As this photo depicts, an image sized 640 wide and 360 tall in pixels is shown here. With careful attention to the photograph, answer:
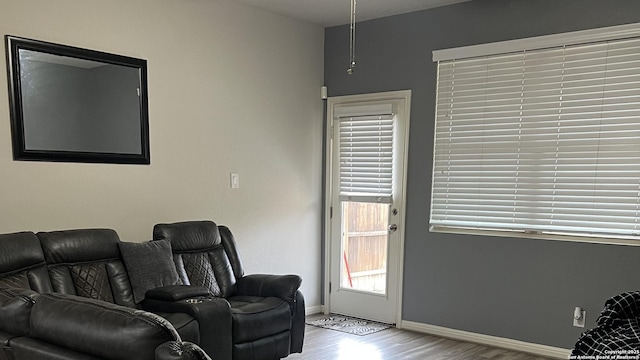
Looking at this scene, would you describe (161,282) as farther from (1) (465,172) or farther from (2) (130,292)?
(1) (465,172)

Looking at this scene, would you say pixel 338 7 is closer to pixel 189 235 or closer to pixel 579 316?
pixel 189 235

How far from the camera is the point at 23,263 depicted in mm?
2684

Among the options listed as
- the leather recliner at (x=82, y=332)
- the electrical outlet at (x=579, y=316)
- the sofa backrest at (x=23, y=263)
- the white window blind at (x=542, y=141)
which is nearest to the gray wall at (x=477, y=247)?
the electrical outlet at (x=579, y=316)

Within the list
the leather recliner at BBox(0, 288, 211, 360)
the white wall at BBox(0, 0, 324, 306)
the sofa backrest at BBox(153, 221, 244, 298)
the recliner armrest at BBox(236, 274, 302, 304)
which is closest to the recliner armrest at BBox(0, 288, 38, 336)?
the leather recliner at BBox(0, 288, 211, 360)

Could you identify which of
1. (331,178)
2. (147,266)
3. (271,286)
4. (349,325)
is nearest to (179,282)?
(147,266)

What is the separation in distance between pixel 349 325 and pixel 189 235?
1.77m

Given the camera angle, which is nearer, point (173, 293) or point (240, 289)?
point (173, 293)

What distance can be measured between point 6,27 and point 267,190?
7.48 ft

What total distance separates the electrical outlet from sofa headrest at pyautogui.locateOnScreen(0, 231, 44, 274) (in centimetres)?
349

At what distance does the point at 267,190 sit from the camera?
4.49 metres

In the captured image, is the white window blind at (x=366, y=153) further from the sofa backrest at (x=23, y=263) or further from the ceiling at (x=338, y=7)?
the sofa backrest at (x=23, y=263)

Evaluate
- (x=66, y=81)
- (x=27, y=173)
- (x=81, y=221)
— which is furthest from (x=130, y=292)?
(x=66, y=81)

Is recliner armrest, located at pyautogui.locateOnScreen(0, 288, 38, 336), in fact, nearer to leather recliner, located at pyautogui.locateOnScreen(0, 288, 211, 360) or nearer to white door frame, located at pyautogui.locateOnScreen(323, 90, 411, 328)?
leather recliner, located at pyautogui.locateOnScreen(0, 288, 211, 360)

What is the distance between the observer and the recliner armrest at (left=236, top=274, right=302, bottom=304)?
11.4 ft
